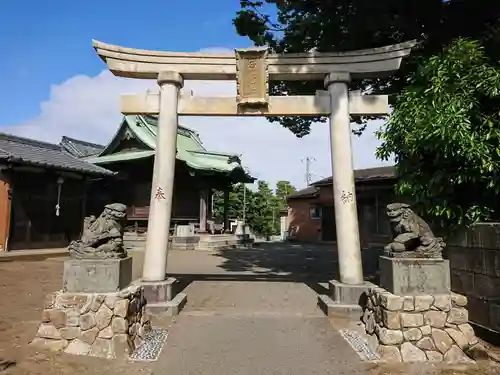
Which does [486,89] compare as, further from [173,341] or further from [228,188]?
[228,188]

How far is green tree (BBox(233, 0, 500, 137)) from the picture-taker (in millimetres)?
8438

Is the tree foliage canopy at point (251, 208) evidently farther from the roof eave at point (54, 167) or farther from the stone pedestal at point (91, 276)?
the stone pedestal at point (91, 276)

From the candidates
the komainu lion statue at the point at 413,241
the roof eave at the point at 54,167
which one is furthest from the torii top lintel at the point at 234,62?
the roof eave at the point at 54,167

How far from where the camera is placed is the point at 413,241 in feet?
19.9

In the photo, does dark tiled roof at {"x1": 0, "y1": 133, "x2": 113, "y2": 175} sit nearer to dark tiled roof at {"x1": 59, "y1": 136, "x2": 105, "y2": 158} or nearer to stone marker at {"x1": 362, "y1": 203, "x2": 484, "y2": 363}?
dark tiled roof at {"x1": 59, "y1": 136, "x2": 105, "y2": 158}

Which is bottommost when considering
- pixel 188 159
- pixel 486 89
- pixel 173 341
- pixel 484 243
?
pixel 173 341

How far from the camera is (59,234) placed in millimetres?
20516

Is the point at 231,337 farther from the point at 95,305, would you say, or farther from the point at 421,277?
the point at 421,277

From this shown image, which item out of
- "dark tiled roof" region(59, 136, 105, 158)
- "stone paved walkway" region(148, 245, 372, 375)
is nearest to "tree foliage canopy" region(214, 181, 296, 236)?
"dark tiled roof" region(59, 136, 105, 158)

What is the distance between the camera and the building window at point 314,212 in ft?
108

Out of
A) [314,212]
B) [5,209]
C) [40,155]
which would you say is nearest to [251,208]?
[314,212]

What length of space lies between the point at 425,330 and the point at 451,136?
315 centimetres

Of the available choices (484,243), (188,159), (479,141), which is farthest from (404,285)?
(188,159)

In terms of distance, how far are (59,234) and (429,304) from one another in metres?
19.3
